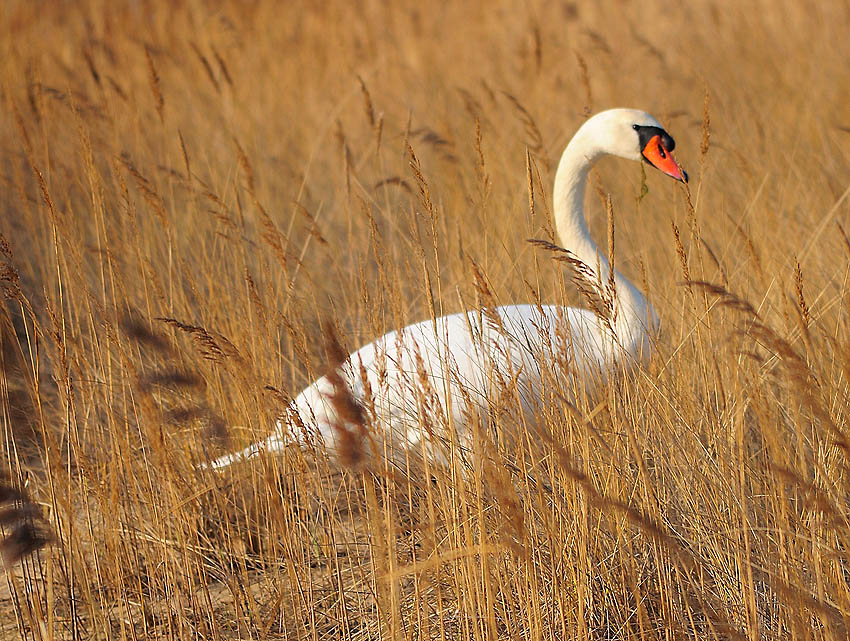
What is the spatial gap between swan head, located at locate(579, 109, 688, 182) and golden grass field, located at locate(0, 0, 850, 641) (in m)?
0.23

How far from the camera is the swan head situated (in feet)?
9.04

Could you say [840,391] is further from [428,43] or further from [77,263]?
[428,43]

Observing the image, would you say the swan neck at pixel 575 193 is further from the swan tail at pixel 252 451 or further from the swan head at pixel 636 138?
the swan tail at pixel 252 451

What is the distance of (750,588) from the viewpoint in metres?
1.39

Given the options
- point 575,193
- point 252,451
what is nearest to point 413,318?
point 575,193

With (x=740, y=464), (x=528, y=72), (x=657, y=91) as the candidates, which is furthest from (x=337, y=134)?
(x=657, y=91)

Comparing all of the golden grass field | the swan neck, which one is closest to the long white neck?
the swan neck

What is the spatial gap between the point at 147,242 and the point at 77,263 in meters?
1.72

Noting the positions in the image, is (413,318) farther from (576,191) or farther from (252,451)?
(252,451)

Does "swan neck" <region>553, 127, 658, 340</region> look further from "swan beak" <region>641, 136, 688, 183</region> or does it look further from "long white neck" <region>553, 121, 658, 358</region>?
"swan beak" <region>641, 136, 688, 183</region>

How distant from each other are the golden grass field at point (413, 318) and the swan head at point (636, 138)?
23 cm

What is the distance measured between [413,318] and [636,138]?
106cm

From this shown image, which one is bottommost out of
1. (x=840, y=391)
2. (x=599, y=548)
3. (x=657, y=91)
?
(x=599, y=548)

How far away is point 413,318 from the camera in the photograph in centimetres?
340
